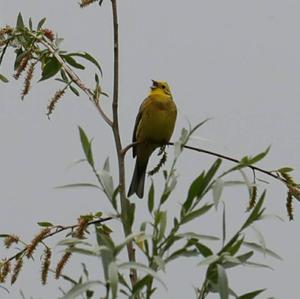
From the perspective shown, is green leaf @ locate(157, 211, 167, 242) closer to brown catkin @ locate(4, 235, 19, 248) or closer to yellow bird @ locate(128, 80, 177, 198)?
brown catkin @ locate(4, 235, 19, 248)

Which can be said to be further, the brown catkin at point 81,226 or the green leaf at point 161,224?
the brown catkin at point 81,226

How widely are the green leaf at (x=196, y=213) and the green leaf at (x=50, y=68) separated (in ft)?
1.44

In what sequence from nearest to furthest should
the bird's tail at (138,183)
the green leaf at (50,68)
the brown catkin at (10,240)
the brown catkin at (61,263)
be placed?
the brown catkin at (61,263)
the brown catkin at (10,240)
the green leaf at (50,68)
the bird's tail at (138,183)

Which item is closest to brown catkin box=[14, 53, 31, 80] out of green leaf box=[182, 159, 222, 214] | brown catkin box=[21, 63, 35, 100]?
brown catkin box=[21, 63, 35, 100]

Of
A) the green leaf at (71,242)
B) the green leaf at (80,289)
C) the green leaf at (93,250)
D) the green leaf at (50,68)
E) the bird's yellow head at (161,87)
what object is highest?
the bird's yellow head at (161,87)

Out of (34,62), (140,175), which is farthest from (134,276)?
(140,175)

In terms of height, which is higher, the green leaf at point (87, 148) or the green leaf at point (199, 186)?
the green leaf at point (87, 148)

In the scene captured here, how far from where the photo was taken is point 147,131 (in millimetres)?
1942

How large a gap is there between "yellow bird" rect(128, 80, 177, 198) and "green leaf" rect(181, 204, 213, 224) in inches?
39.0

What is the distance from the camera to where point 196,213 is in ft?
2.71

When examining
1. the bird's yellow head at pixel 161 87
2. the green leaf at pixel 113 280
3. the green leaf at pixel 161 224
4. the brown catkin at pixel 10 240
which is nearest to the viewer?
the green leaf at pixel 113 280

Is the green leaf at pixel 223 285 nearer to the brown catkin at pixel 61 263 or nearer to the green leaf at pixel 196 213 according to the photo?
the green leaf at pixel 196 213

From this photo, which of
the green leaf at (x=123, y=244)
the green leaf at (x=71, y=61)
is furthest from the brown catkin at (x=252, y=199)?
the green leaf at (x=71, y=61)

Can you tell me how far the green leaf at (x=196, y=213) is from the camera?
0.82m
